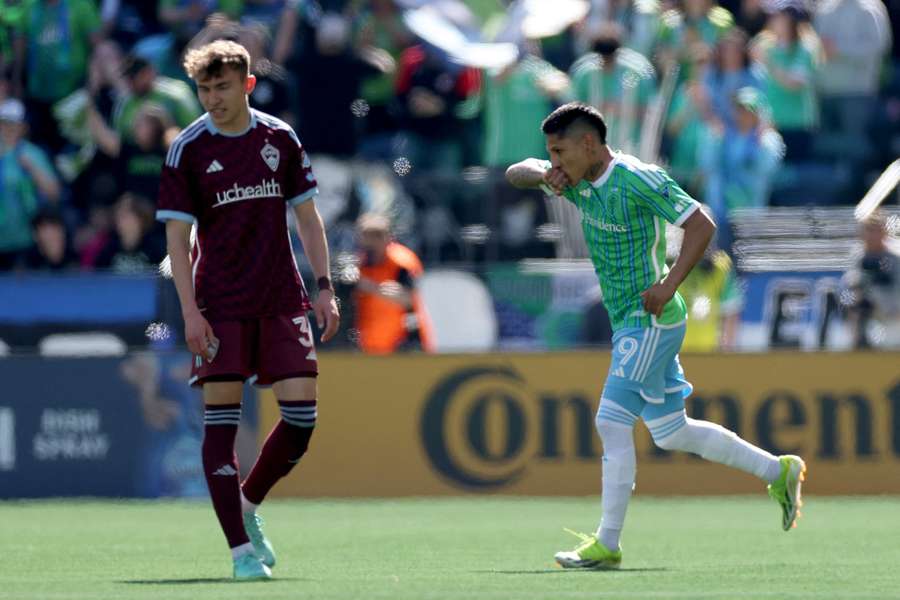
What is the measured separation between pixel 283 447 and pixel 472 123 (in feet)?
30.0

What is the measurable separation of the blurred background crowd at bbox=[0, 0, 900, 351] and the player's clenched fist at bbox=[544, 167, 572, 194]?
6609 mm

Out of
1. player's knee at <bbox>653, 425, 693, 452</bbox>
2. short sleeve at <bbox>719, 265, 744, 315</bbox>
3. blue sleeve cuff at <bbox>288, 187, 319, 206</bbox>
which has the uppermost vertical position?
blue sleeve cuff at <bbox>288, 187, 319, 206</bbox>

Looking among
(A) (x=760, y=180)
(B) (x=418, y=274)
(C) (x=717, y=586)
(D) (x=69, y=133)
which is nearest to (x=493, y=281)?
(B) (x=418, y=274)

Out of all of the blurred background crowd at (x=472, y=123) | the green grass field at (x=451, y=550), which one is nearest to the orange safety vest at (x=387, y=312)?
the blurred background crowd at (x=472, y=123)

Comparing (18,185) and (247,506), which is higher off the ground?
(18,185)

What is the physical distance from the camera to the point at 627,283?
27.7 ft

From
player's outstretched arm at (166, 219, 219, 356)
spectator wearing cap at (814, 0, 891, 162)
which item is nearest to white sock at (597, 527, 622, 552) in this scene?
player's outstretched arm at (166, 219, 219, 356)

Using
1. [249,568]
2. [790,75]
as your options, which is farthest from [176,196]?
[790,75]

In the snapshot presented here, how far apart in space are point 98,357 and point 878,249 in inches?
236

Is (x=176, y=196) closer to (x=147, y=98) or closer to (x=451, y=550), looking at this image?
(x=451, y=550)

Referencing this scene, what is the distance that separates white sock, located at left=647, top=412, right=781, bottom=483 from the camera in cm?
858

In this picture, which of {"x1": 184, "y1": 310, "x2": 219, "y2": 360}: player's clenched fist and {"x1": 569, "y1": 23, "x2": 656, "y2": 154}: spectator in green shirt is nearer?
{"x1": 184, "y1": 310, "x2": 219, "y2": 360}: player's clenched fist

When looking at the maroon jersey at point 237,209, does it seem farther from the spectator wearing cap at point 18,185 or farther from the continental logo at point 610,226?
the spectator wearing cap at point 18,185

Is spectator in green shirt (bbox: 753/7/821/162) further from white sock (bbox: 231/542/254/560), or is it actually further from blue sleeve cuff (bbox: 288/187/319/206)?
white sock (bbox: 231/542/254/560)
